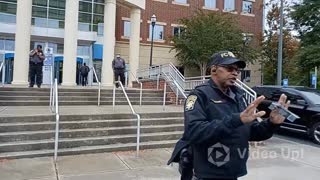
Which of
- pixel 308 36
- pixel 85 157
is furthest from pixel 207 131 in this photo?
pixel 308 36

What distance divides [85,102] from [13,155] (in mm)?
5208

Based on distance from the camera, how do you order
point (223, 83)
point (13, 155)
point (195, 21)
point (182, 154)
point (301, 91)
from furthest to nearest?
point (195, 21), point (301, 91), point (13, 155), point (182, 154), point (223, 83)

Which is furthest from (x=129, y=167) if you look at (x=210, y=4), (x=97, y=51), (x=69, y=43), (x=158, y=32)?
(x=210, y=4)

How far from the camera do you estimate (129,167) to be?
22.7 ft

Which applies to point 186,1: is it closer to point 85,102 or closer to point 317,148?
point 85,102

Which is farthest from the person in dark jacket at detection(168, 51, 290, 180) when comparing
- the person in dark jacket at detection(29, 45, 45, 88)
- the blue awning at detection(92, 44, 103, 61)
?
the blue awning at detection(92, 44, 103, 61)

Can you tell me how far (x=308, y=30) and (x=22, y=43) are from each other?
18092 mm

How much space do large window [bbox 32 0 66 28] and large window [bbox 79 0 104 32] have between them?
4.60 ft

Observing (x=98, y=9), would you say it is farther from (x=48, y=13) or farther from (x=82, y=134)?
(x=82, y=134)

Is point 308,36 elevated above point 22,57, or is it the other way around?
point 308,36

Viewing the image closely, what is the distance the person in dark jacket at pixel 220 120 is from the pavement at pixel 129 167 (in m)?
3.55

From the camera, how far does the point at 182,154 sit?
10.3ft

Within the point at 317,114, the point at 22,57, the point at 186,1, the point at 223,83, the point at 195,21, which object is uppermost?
the point at 186,1

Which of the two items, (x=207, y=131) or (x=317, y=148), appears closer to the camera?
(x=207, y=131)
